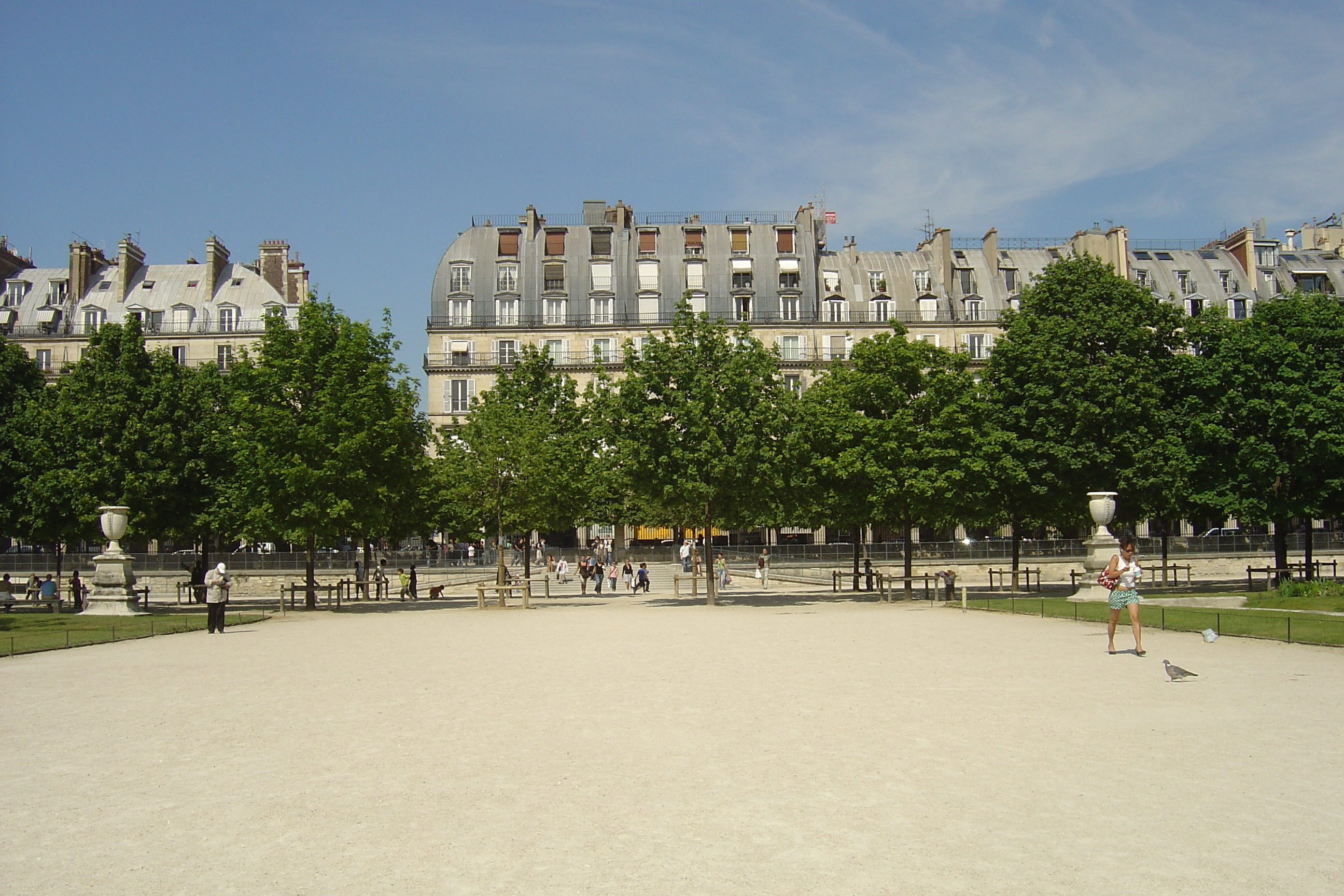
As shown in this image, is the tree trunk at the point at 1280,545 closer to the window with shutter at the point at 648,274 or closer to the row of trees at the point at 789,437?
the row of trees at the point at 789,437

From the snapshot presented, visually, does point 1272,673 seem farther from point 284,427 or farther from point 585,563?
point 585,563

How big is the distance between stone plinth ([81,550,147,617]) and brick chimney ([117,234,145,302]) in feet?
184

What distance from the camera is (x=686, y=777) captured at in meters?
10.1

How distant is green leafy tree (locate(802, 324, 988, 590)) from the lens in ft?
130

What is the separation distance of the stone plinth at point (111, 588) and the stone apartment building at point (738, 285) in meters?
46.4

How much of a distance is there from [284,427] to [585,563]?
54.8ft

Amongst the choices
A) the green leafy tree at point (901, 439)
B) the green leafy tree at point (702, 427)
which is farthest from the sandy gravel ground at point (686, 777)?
the green leafy tree at point (901, 439)

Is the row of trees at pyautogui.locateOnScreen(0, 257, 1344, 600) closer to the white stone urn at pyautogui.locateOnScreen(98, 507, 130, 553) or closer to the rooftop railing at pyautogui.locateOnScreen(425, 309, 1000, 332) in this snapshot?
the white stone urn at pyautogui.locateOnScreen(98, 507, 130, 553)

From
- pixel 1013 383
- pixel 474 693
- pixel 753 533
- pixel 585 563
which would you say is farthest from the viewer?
pixel 753 533

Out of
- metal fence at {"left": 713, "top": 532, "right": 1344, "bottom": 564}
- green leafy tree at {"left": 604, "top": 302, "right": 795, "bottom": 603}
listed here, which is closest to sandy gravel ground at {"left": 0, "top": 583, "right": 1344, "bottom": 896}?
green leafy tree at {"left": 604, "top": 302, "right": 795, "bottom": 603}

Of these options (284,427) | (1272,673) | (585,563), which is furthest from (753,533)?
(1272,673)

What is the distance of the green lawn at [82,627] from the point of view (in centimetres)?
2512

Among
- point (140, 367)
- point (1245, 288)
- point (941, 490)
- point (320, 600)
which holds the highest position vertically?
point (1245, 288)

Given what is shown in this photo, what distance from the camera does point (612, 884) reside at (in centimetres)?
704
